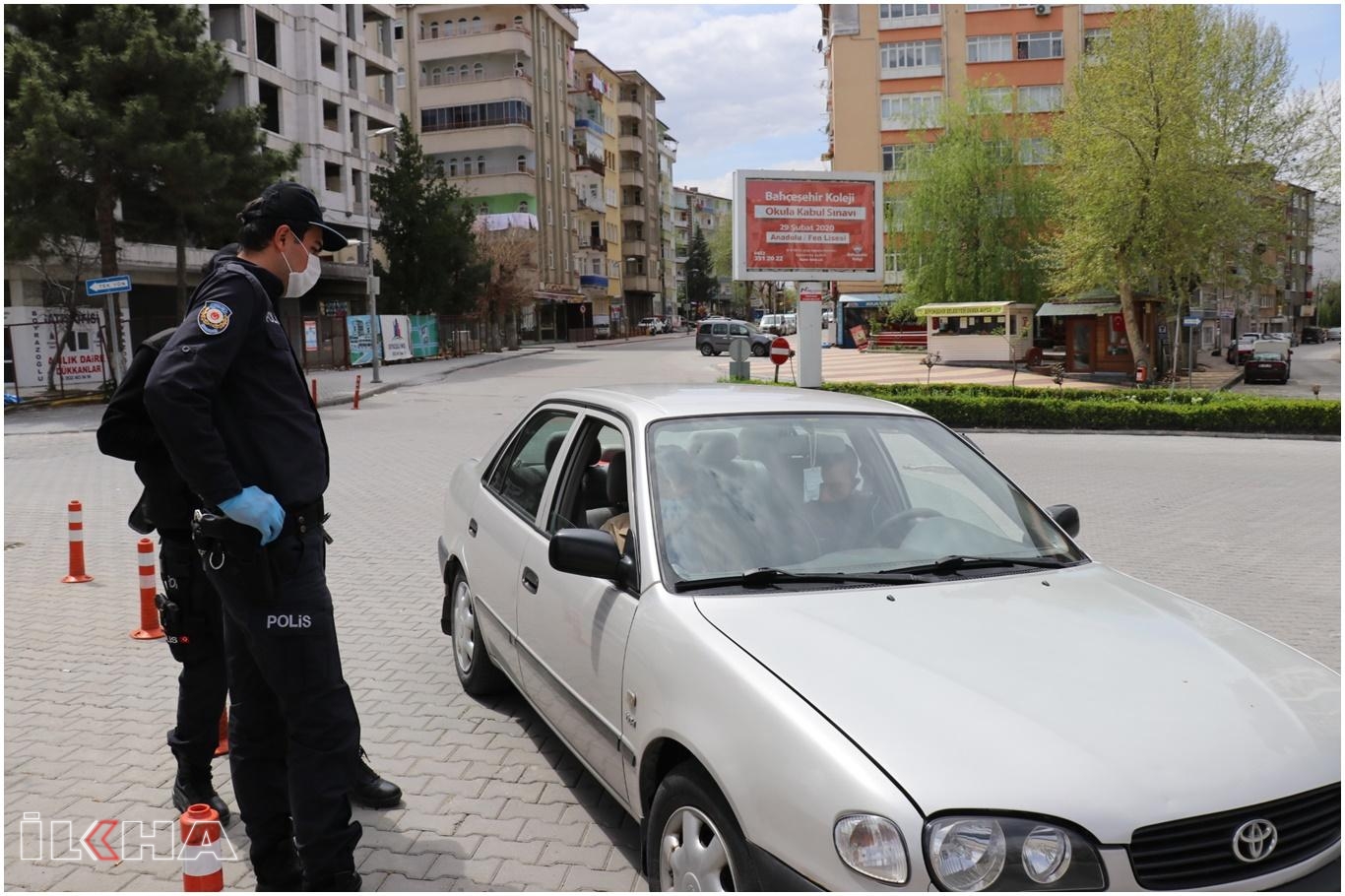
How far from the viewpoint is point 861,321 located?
5950 cm

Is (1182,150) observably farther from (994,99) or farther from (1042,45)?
(1042,45)

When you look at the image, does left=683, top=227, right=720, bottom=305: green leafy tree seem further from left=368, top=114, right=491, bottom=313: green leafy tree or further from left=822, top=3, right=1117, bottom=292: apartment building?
left=368, top=114, right=491, bottom=313: green leafy tree

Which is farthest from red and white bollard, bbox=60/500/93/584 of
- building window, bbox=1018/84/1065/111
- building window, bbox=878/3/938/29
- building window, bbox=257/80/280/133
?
building window, bbox=878/3/938/29

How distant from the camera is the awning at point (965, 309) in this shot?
42.8m

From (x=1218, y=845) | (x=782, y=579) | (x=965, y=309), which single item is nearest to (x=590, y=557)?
(x=782, y=579)

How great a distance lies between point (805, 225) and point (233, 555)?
95.3 feet

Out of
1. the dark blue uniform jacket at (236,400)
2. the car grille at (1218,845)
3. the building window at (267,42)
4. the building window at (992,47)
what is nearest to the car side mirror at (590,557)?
the dark blue uniform jacket at (236,400)

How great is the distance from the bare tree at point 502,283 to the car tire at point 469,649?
172 feet

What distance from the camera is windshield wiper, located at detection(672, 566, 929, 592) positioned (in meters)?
3.31

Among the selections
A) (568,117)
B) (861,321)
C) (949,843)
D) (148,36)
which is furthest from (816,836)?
(568,117)

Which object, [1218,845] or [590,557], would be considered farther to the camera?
[590,557]

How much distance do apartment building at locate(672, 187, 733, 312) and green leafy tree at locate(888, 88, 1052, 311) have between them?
84.4 meters

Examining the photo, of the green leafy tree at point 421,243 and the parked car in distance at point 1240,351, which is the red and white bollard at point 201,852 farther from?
the parked car in distance at point 1240,351

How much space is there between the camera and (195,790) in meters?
4.08
